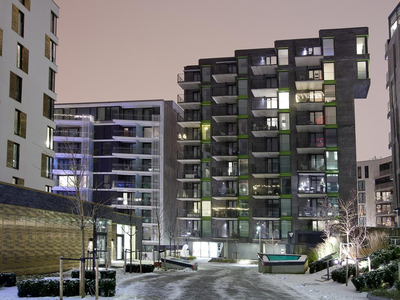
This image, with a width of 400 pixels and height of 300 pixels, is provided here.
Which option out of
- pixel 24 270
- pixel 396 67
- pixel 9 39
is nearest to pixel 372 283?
pixel 24 270

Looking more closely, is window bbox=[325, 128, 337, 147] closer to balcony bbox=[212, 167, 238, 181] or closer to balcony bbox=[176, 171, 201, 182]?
balcony bbox=[212, 167, 238, 181]

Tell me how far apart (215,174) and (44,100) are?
3634 cm

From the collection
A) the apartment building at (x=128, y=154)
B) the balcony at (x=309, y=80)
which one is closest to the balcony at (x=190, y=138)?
the apartment building at (x=128, y=154)

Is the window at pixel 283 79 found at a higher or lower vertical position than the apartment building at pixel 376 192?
higher

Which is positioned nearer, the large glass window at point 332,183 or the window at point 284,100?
the large glass window at point 332,183

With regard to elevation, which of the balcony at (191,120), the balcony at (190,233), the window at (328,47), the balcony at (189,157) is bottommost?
the balcony at (190,233)

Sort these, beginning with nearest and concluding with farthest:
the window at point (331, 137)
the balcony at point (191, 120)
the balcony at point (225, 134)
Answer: the window at point (331, 137) → the balcony at point (225, 134) → the balcony at point (191, 120)

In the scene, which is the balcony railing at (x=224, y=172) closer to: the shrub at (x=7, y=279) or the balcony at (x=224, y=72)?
the balcony at (x=224, y=72)

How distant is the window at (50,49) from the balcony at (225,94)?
3349 centimetres

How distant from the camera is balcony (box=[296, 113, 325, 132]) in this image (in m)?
69.2

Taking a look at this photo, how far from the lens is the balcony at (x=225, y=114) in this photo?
76244mm

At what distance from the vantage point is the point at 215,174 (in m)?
76.0

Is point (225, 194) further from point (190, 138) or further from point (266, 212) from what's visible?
point (190, 138)

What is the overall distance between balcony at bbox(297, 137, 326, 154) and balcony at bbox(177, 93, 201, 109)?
1739cm
